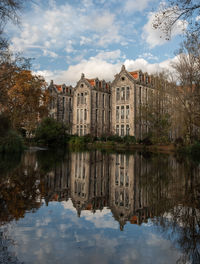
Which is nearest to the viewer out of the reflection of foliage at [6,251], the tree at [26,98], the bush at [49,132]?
the reflection of foliage at [6,251]

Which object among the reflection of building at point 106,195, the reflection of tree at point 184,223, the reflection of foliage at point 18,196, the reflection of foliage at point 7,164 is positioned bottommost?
the reflection of building at point 106,195

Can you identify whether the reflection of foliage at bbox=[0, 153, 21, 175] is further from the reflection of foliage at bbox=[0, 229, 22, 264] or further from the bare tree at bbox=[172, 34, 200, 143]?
the bare tree at bbox=[172, 34, 200, 143]

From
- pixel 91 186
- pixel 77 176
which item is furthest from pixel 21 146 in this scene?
pixel 91 186

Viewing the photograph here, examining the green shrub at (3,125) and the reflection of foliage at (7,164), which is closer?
the reflection of foliage at (7,164)

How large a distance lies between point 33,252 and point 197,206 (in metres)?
4.42

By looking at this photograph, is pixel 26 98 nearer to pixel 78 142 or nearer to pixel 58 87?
pixel 78 142

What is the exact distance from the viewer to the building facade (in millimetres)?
49812

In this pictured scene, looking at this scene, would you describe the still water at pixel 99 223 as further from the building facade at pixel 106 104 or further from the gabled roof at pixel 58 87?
the gabled roof at pixel 58 87

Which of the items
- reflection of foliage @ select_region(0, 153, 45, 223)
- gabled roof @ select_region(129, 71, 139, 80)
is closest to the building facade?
gabled roof @ select_region(129, 71, 139, 80)

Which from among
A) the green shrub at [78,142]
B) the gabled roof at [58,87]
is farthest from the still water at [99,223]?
the gabled roof at [58,87]

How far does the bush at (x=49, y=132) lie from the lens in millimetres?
44859

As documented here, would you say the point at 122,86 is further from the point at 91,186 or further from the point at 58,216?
the point at 58,216

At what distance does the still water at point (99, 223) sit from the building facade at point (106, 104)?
1502 inches

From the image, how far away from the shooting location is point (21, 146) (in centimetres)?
2636
